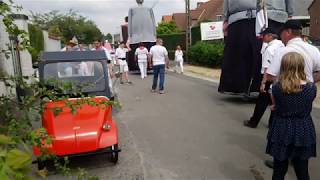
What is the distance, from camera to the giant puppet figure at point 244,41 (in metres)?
8.74

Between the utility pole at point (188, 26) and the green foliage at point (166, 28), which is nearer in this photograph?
the utility pole at point (188, 26)

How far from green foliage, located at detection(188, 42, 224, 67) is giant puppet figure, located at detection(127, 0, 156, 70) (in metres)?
5.12

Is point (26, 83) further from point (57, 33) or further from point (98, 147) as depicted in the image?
point (98, 147)

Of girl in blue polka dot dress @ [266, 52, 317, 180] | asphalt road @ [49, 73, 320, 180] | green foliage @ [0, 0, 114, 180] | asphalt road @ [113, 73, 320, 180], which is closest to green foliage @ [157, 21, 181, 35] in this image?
asphalt road @ [113, 73, 320, 180]

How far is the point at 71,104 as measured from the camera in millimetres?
2393

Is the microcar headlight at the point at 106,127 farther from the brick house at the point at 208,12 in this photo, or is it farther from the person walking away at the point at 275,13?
the brick house at the point at 208,12

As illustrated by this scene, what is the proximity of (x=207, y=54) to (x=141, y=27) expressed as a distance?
636cm

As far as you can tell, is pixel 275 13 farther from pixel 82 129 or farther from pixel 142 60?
pixel 142 60

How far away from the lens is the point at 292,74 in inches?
145

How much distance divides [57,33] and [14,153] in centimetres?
177

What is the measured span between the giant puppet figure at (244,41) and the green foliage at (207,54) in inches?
507

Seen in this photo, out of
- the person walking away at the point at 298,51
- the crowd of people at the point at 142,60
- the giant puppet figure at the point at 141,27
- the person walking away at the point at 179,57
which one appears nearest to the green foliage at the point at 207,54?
the crowd of people at the point at 142,60

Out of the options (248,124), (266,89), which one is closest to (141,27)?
(248,124)

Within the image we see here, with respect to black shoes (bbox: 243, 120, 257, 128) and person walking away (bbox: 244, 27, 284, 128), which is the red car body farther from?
black shoes (bbox: 243, 120, 257, 128)
